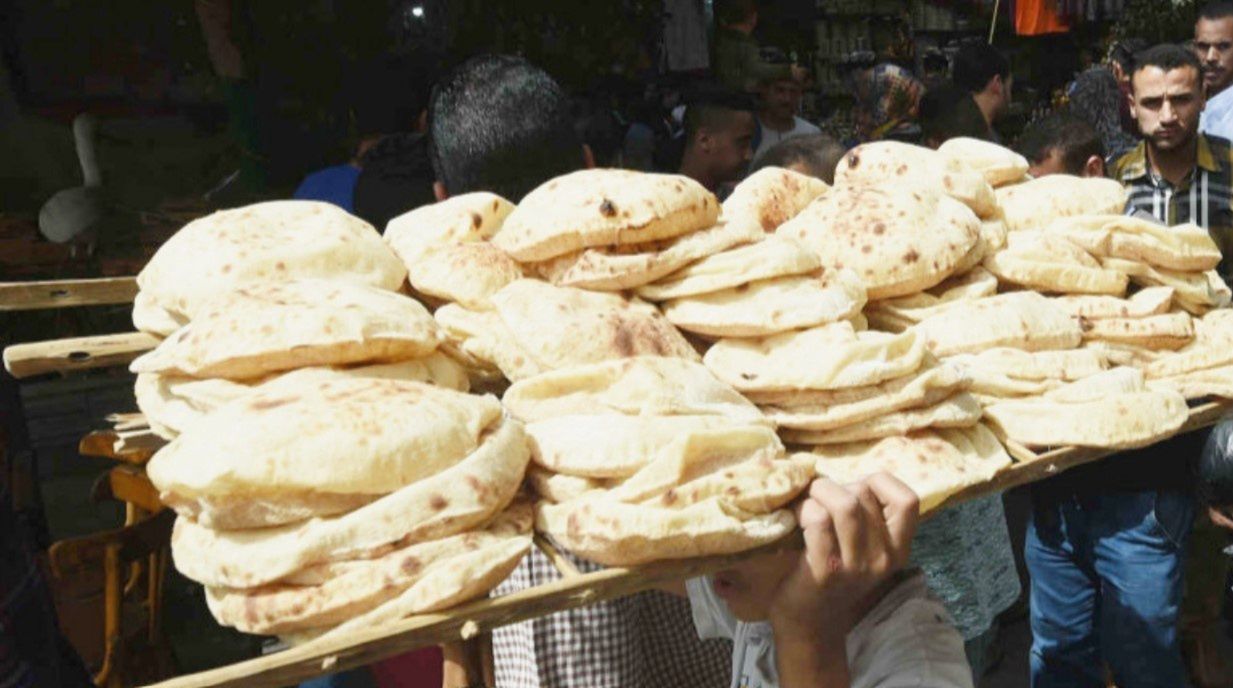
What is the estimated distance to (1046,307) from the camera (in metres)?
1.99

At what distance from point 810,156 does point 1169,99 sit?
5.91 ft

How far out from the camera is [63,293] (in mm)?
1992

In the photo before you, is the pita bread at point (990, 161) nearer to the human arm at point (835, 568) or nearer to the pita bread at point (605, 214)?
the pita bread at point (605, 214)

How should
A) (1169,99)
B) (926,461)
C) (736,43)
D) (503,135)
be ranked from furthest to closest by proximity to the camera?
1. (736,43)
2. (1169,99)
3. (503,135)
4. (926,461)

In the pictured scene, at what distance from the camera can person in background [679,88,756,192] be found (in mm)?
5000

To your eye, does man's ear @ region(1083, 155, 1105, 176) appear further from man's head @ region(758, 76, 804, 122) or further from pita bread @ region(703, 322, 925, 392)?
pita bread @ region(703, 322, 925, 392)

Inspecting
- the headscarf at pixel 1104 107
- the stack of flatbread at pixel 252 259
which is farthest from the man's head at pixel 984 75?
the stack of flatbread at pixel 252 259

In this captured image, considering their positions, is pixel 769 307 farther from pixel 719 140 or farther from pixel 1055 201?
pixel 719 140

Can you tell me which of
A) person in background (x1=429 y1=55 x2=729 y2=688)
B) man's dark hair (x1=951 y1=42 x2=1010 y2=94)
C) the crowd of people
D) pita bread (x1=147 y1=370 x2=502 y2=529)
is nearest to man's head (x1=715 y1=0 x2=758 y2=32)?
the crowd of people

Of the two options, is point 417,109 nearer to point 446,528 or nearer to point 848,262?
point 848,262

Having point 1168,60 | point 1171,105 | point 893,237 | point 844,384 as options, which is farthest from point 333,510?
point 1168,60

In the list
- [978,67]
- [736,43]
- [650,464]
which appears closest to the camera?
[650,464]

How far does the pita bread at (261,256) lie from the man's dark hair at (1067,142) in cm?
330

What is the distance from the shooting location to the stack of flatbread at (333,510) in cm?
129
